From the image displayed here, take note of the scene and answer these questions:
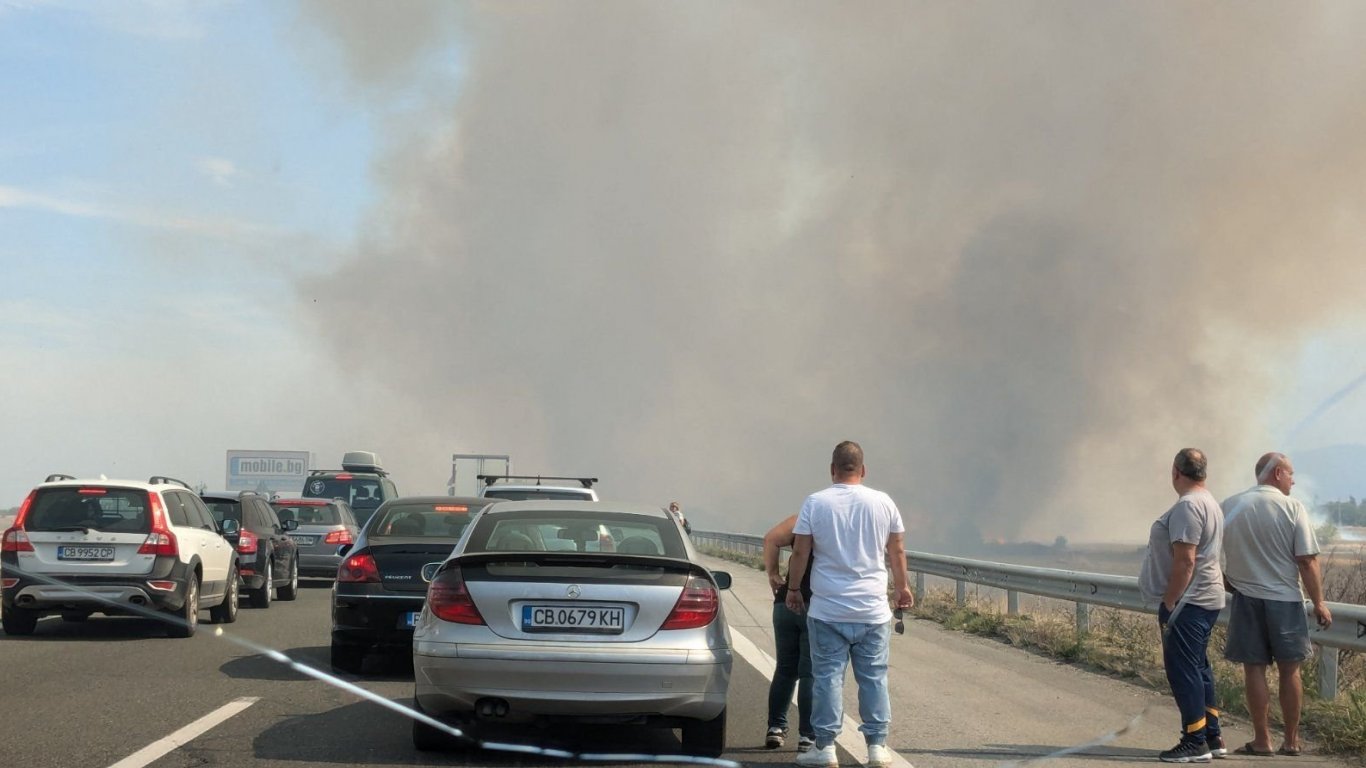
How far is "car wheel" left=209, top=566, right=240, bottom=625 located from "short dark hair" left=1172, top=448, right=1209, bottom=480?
1157 cm

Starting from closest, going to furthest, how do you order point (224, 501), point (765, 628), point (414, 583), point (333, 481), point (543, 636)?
point (543, 636), point (414, 583), point (765, 628), point (224, 501), point (333, 481)

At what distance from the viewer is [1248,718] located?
10.1 metres

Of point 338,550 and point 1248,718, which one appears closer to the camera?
point 1248,718

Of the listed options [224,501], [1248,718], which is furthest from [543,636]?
[224,501]

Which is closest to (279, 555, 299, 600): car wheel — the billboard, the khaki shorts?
the khaki shorts

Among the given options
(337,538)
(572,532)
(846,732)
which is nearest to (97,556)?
(572,532)

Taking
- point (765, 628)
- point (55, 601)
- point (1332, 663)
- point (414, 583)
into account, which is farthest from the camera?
A: point (765, 628)

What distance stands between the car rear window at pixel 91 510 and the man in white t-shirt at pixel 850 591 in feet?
30.1

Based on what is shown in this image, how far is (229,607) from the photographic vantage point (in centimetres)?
1662

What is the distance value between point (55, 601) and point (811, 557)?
9189 millimetres

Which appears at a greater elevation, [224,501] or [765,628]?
[224,501]

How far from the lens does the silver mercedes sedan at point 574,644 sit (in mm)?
7352

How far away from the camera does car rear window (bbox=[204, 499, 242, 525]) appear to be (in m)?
18.7

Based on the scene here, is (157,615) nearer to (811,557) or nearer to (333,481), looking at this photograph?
→ (811,557)
